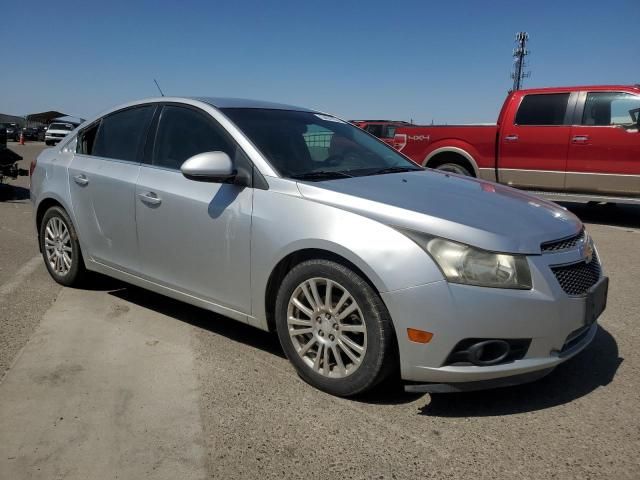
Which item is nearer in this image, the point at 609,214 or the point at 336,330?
the point at 336,330

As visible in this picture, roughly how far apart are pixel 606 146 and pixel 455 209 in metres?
6.38

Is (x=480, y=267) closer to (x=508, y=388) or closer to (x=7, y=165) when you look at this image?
(x=508, y=388)

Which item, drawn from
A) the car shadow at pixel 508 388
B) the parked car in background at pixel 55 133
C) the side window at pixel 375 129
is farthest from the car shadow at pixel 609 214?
the parked car in background at pixel 55 133

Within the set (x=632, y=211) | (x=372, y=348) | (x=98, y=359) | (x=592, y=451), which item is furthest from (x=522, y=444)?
(x=632, y=211)

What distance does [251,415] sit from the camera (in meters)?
2.87

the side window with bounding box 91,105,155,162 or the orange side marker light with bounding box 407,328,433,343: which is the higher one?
the side window with bounding box 91,105,155,162

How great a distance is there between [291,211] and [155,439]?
1324 mm

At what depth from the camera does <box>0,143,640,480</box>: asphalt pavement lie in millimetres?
2455

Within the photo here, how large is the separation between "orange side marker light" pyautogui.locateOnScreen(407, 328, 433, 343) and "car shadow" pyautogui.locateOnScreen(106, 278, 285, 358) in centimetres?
114

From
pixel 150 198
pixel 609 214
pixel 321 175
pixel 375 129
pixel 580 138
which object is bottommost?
pixel 609 214

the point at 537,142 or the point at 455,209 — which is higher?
the point at 537,142

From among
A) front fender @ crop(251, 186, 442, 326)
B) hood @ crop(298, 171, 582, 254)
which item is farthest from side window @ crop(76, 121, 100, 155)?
hood @ crop(298, 171, 582, 254)

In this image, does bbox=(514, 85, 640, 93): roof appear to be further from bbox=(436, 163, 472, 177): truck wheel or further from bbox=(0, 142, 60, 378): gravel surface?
bbox=(0, 142, 60, 378): gravel surface

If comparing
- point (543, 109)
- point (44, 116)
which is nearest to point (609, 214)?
point (543, 109)
